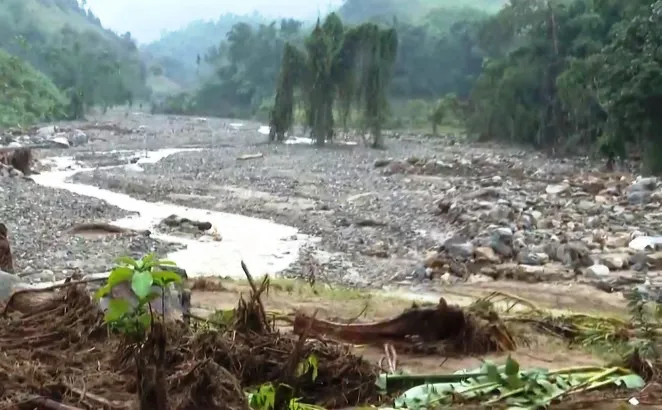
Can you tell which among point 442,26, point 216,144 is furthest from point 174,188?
point 442,26

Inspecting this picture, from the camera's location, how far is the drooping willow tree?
3459 centimetres

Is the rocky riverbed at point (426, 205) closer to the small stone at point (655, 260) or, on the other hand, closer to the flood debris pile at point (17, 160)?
the small stone at point (655, 260)

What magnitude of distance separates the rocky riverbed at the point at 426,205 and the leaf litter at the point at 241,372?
6.90 meters

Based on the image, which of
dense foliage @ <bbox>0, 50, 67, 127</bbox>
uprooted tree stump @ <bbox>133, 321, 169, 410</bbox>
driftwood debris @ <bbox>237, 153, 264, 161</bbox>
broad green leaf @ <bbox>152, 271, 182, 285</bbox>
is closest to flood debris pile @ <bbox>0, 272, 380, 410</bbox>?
uprooted tree stump @ <bbox>133, 321, 169, 410</bbox>

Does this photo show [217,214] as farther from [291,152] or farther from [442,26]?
[442,26]

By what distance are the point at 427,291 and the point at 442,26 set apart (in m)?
65.5

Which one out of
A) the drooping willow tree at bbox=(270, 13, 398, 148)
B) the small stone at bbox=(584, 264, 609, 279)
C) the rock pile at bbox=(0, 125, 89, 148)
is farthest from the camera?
the rock pile at bbox=(0, 125, 89, 148)

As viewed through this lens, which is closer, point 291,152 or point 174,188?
point 174,188

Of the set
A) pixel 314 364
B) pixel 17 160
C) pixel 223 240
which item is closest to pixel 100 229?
pixel 223 240

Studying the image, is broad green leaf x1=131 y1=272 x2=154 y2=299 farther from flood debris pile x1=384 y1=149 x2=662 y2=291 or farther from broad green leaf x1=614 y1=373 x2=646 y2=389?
flood debris pile x1=384 y1=149 x2=662 y2=291

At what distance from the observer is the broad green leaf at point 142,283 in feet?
10.4

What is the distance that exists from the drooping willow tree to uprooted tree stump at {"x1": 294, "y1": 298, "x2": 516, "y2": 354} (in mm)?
29027

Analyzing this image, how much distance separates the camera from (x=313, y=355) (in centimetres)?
459

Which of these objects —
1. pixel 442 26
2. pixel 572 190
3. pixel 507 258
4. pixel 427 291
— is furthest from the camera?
pixel 442 26
